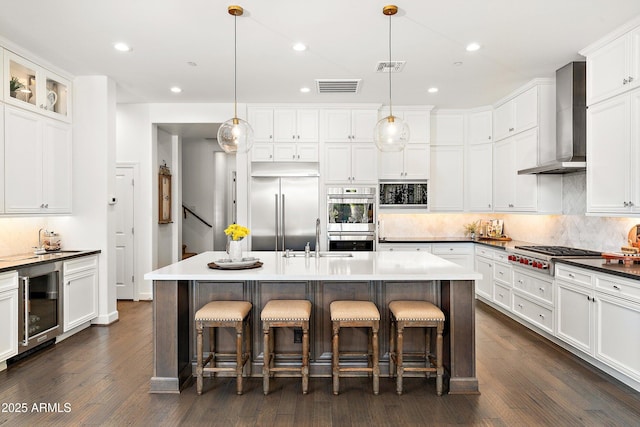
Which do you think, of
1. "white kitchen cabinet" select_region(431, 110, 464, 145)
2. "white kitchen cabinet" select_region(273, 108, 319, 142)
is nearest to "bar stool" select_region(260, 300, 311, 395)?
"white kitchen cabinet" select_region(273, 108, 319, 142)

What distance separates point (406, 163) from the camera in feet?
19.1

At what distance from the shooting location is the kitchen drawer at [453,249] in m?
5.75

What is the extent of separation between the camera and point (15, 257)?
152 inches

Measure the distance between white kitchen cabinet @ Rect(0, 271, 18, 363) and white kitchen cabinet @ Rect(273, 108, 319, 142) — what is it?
352cm

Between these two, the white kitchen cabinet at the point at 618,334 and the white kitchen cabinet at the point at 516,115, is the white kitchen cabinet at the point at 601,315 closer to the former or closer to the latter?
the white kitchen cabinet at the point at 618,334

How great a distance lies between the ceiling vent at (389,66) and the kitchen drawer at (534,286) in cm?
271

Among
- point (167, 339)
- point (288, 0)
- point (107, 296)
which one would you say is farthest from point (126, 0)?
point (107, 296)

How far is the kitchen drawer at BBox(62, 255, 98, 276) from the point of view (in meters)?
3.98

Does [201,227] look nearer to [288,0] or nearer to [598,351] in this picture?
[288,0]

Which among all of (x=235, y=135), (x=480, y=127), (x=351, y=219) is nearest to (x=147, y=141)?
(x=235, y=135)

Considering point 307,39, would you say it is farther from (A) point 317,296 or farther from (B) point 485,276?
(B) point 485,276

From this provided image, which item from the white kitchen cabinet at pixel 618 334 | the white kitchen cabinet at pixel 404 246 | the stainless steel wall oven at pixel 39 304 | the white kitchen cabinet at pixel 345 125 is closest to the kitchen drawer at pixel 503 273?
the white kitchen cabinet at pixel 404 246

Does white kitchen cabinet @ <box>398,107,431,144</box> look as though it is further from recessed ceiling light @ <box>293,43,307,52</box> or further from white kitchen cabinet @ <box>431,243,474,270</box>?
recessed ceiling light @ <box>293,43,307,52</box>

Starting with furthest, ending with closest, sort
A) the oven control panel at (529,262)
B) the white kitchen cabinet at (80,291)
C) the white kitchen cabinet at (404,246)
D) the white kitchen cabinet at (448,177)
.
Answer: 1. the white kitchen cabinet at (448,177)
2. the white kitchen cabinet at (404,246)
3. the white kitchen cabinet at (80,291)
4. the oven control panel at (529,262)
